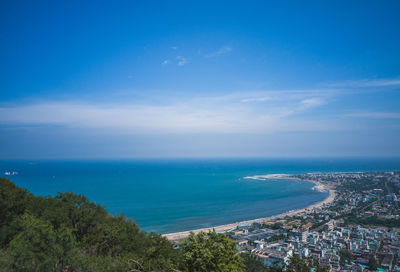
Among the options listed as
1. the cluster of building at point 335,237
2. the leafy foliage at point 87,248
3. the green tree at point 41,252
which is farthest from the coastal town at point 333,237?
the green tree at point 41,252

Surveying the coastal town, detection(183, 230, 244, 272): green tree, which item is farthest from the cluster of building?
detection(183, 230, 244, 272): green tree

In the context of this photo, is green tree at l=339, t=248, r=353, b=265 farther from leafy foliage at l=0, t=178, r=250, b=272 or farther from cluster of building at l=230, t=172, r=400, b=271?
leafy foliage at l=0, t=178, r=250, b=272

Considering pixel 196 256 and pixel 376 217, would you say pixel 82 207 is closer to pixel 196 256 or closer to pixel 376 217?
pixel 196 256

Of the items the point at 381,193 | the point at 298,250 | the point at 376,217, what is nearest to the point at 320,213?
the point at 376,217

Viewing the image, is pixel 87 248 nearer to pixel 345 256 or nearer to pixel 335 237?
pixel 345 256

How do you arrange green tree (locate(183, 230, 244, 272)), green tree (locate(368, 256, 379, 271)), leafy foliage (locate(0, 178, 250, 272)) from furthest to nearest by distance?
green tree (locate(368, 256, 379, 271))
green tree (locate(183, 230, 244, 272))
leafy foliage (locate(0, 178, 250, 272))

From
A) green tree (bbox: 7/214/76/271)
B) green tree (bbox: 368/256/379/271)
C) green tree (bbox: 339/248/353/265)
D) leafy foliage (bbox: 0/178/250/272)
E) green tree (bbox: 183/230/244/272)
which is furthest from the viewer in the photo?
green tree (bbox: 339/248/353/265)

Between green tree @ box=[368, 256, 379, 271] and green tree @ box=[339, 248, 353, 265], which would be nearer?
green tree @ box=[368, 256, 379, 271]

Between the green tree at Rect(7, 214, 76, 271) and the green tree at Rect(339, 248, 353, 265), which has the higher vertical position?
the green tree at Rect(7, 214, 76, 271)
